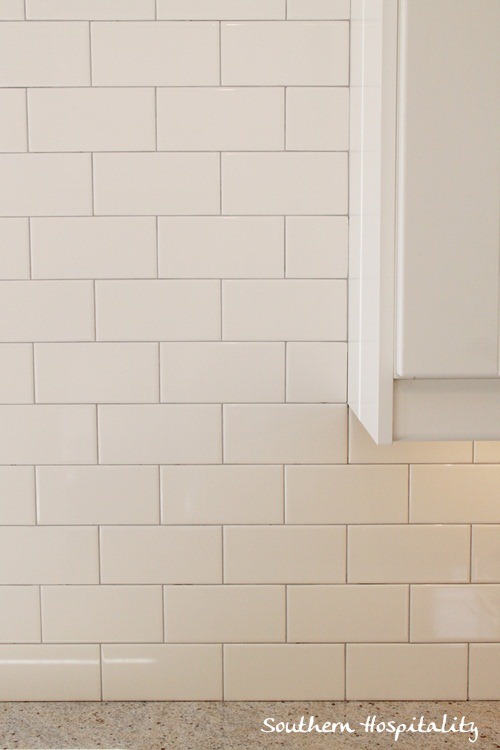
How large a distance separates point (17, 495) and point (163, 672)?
1.27 ft

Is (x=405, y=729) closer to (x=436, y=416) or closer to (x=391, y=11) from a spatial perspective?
(x=436, y=416)

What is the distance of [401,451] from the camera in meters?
1.26

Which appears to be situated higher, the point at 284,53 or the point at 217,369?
the point at 284,53

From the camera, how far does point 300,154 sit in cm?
123

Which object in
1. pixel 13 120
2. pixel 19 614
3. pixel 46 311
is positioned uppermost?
pixel 13 120

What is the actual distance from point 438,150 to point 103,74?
60 cm

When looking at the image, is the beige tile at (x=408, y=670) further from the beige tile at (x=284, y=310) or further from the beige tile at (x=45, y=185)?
the beige tile at (x=45, y=185)

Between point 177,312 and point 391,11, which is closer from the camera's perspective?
point 391,11

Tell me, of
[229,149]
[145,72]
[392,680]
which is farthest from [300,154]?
[392,680]

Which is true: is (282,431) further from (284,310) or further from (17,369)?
(17,369)

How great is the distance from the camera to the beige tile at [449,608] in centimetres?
127

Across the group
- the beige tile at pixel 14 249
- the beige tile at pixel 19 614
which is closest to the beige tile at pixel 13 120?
the beige tile at pixel 14 249

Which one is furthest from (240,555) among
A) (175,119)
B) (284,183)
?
(175,119)

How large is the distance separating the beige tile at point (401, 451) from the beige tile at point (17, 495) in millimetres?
541
